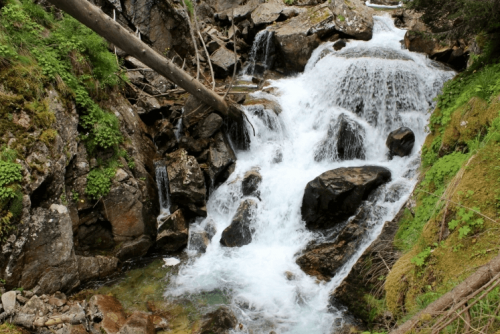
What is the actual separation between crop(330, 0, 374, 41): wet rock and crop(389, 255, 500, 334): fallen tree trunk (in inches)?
532

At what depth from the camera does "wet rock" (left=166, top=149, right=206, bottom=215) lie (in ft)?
27.1

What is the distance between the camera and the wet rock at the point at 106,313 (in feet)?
17.4

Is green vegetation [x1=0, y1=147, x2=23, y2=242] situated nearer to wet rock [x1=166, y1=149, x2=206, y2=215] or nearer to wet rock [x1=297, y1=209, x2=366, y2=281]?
wet rock [x1=166, y1=149, x2=206, y2=215]

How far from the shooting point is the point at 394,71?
1079 centimetres

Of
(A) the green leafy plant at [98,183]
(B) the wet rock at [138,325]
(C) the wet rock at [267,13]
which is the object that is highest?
(C) the wet rock at [267,13]

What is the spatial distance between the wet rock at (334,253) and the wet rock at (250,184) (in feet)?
8.33

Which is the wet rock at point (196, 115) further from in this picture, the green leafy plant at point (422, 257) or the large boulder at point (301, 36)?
the green leafy plant at point (422, 257)

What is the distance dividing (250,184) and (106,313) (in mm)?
4829

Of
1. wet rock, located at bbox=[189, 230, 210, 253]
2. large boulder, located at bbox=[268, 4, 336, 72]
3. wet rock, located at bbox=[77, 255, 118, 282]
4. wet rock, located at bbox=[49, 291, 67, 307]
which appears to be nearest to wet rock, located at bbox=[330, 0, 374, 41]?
large boulder, located at bbox=[268, 4, 336, 72]

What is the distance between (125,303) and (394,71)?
10.7 m

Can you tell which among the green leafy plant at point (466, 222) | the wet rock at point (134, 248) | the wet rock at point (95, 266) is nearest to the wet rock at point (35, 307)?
the wet rock at point (95, 266)

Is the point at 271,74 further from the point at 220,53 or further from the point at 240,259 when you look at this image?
the point at 240,259

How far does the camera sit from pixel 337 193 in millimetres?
7484

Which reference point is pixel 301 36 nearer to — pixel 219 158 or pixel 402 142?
pixel 402 142
